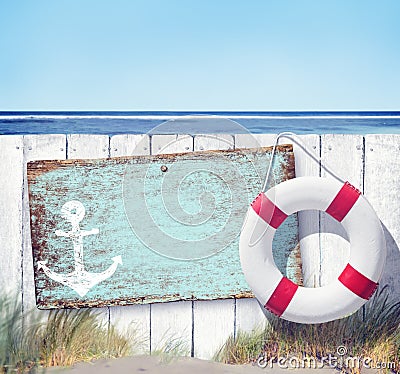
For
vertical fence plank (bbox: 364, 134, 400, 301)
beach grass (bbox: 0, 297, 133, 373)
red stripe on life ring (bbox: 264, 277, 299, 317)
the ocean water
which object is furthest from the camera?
the ocean water

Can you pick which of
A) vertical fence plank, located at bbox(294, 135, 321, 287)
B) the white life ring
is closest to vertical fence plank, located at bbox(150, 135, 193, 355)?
the white life ring

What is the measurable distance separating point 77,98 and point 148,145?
10145mm

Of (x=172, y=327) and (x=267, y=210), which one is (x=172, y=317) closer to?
(x=172, y=327)

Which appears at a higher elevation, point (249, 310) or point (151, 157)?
point (151, 157)

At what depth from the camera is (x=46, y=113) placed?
1192 cm

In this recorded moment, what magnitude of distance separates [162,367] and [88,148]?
0.96 m

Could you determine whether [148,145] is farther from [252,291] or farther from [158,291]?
[252,291]

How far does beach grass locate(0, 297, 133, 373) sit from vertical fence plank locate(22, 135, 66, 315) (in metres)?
0.06

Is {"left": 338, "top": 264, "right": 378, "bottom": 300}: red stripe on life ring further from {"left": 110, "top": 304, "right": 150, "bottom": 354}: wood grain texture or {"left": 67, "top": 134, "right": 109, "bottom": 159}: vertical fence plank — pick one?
{"left": 67, "top": 134, "right": 109, "bottom": 159}: vertical fence plank

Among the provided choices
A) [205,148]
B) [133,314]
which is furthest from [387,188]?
[133,314]

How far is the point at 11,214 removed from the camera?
6.84 ft

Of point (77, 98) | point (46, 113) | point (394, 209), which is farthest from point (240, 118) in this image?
point (394, 209)

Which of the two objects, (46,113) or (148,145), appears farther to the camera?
(46,113)

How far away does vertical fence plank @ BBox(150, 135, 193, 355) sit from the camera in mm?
2090
